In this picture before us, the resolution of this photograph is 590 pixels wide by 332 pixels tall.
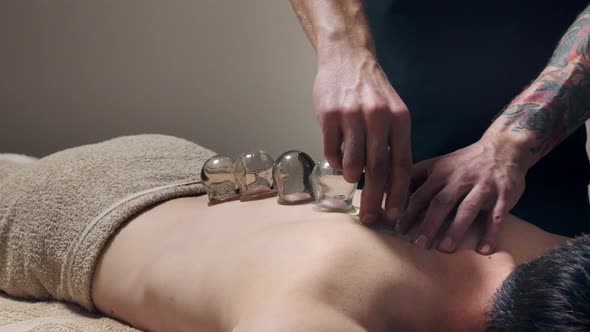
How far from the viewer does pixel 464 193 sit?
89cm

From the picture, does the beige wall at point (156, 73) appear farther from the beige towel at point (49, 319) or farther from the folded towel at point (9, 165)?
the beige towel at point (49, 319)

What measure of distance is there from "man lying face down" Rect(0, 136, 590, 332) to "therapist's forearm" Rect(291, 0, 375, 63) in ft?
0.76

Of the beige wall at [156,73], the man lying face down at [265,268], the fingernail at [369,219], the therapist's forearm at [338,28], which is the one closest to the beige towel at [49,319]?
the man lying face down at [265,268]

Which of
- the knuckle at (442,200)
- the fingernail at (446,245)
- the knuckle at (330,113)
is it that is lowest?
the fingernail at (446,245)

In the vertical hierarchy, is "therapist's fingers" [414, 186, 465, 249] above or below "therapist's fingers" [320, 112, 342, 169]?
below

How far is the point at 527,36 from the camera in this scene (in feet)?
4.26

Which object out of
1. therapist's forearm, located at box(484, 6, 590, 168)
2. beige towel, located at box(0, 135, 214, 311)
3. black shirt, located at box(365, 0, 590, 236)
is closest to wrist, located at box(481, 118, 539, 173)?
therapist's forearm, located at box(484, 6, 590, 168)

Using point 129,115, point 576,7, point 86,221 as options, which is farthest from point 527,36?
point 129,115

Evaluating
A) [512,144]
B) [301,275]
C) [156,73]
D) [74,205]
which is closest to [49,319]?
[74,205]

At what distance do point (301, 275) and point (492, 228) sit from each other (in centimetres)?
29

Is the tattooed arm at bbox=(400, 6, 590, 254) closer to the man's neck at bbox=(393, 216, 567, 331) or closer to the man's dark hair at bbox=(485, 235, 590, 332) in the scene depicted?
the man's neck at bbox=(393, 216, 567, 331)

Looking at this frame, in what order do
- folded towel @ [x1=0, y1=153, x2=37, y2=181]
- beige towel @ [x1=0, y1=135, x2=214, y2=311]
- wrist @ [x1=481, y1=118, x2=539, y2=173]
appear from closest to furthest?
wrist @ [x1=481, y1=118, x2=539, y2=173] → beige towel @ [x1=0, y1=135, x2=214, y2=311] → folded towel @ [x1=0, y1=153, x2=37, y2=181]

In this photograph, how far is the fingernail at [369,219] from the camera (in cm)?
86

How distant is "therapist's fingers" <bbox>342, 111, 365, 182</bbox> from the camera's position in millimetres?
802
